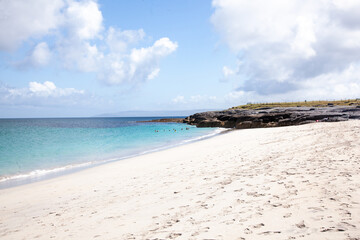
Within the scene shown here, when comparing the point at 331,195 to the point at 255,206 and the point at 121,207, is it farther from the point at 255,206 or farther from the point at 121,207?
the point at 121,207

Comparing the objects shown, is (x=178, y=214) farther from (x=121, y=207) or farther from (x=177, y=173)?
(x=177, y=173)

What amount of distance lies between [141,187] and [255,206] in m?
4.54

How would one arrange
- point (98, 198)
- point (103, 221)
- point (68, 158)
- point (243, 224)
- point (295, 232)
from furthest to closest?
1. point (68, 158)
2. point (98, 198)
3. point (103, 221)
4. point (243, 224)
5. point (295, 232)

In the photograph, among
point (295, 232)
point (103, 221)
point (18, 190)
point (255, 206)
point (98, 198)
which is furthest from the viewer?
point (18, 190)

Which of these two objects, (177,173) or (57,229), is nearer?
(57,229)

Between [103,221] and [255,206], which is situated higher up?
[255,206]

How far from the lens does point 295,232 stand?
11.7 ft

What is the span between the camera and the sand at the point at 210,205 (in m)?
3.96

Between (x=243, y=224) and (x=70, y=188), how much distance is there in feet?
26.8

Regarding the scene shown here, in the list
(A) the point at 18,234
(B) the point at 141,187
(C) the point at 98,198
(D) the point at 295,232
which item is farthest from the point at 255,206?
(A) the point at 18,234

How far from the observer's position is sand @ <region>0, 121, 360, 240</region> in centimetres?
396

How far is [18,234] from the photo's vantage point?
5484mm

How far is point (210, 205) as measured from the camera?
535 cm

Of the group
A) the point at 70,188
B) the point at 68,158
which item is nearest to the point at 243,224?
the point at 70,188
